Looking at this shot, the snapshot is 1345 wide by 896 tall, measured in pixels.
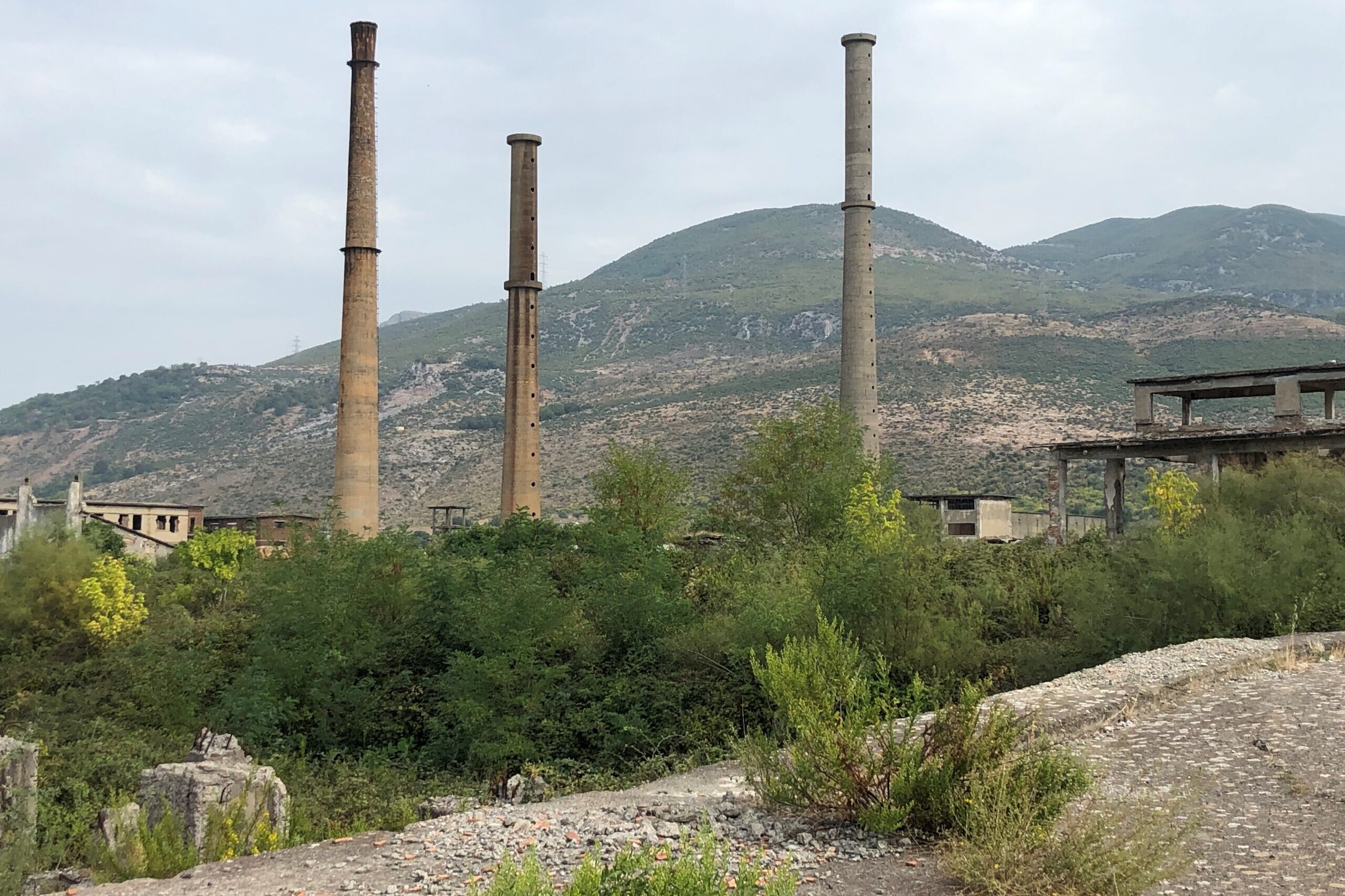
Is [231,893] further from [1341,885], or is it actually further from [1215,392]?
[1215,392]

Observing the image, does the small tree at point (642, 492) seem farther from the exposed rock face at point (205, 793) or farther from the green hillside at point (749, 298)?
the green hillside at point (749, 298)

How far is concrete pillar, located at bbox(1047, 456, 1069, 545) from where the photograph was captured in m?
32.2

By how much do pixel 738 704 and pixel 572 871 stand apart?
11809 mm

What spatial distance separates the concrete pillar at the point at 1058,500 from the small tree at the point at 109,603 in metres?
22.5

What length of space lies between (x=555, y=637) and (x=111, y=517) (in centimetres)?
3176

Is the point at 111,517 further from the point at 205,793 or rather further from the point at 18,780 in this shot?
the point at 205,793

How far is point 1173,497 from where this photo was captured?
94.5 feet

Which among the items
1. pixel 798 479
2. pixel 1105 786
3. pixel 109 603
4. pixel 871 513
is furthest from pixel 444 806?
pixel 798 479

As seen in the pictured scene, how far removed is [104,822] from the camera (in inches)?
473

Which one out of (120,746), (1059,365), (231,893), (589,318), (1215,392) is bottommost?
(120,746)

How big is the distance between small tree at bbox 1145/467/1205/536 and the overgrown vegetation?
76 cm

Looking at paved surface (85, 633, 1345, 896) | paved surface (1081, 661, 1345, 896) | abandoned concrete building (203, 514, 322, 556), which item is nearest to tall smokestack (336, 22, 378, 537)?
abandoned concrete building (203, 514, 322, 556)

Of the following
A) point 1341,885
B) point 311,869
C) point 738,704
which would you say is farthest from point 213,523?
point 1341,885

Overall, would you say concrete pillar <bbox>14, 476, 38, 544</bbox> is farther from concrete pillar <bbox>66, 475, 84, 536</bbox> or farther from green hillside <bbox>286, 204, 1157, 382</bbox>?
green hillside <bbox>286, 204, 1157, 382</bbox>
